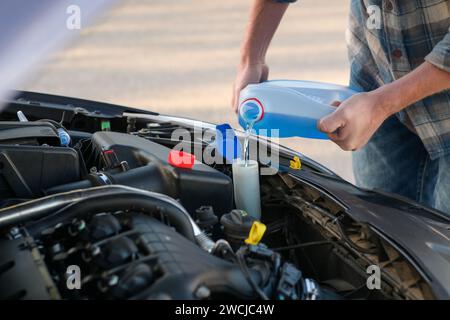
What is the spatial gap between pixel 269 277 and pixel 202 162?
488mm

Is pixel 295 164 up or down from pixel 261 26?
down

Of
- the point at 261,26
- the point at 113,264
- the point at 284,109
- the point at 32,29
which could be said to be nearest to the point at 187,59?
the point at 32,29

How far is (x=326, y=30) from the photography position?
5.92 m

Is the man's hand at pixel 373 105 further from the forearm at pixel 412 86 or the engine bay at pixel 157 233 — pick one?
the engine bay at pixel 157 233

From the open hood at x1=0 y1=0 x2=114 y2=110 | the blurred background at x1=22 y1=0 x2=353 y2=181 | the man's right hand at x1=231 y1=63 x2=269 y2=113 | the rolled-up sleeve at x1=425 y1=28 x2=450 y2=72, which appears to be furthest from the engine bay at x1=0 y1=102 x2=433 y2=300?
the open hood at x1=0 y1=0 x2=114 y2=110

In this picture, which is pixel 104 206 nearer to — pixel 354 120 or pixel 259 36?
pixel 354 120

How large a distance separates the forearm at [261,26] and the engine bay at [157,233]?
408 millimetres

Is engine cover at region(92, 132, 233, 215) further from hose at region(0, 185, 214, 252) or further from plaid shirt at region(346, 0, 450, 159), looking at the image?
plaid shirt at region(346, 0, 450, 159)

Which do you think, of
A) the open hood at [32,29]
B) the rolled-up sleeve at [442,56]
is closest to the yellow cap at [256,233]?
the rolled-up sleeve at [442,56]

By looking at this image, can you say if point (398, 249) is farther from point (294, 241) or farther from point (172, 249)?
point (172, 249)

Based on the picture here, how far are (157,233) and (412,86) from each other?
2.40ft

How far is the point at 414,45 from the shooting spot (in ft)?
5.39

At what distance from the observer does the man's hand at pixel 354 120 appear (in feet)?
4.59

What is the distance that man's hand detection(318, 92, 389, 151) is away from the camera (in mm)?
1399
